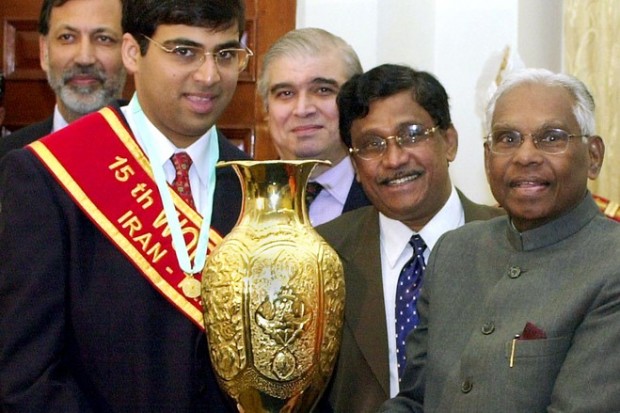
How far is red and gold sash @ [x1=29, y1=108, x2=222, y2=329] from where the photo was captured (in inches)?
95.3

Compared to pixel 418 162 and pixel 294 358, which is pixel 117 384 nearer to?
pixel 294 358

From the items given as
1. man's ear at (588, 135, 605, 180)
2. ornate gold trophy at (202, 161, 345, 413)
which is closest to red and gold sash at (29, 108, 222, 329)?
ornate gold trophy at (202, 161, 345, 413)

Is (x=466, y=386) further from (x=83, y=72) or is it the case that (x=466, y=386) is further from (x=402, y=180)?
(x=83, y=72)

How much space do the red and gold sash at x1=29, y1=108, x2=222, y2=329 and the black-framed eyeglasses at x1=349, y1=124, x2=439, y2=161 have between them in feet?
1.42

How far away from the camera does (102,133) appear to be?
2.53m

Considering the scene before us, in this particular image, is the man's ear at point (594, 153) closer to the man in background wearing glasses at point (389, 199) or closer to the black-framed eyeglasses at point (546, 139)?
the black-framed eyeglasses at point (546, 139)

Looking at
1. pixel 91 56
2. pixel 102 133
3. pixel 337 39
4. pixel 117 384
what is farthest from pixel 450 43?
pixel 117 384

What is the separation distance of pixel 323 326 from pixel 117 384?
487 mm

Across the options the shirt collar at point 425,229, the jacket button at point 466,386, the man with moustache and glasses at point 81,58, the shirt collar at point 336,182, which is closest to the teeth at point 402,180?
the shirt collar at point 425,229

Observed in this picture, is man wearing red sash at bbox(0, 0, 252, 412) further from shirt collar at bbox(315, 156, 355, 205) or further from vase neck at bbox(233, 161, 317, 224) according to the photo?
shirt collar at bbox(315, 156, 355, 205)

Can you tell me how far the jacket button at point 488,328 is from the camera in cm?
206

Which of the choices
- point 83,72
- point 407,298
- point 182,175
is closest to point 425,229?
point 407,298

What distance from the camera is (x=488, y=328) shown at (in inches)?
81.4

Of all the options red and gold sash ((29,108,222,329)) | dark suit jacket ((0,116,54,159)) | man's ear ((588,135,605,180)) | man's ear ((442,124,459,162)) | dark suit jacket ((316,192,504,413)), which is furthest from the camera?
dark suit jacket ((0,116,54,159))
